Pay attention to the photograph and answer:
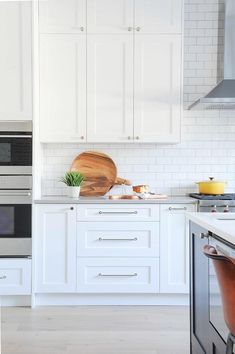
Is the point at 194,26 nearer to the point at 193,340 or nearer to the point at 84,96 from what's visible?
the point at 84,96

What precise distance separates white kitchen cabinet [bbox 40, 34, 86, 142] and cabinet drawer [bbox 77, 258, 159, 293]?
4.12 ft

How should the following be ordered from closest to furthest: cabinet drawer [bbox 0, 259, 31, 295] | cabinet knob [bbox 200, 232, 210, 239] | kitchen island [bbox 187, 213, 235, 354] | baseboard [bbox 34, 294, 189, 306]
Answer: kitchen island [bbox 187, 213, 235, 354]
cabinet knob [bbox 200, 232, 210, 239]
cabinet drawer [bbox 0, 259, 31, 295]
baseboard [bbox 34, 294, 189, 306]

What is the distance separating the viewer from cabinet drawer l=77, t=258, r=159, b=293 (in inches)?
129

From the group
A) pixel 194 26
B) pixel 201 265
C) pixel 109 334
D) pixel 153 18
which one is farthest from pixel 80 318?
pixel 194 26

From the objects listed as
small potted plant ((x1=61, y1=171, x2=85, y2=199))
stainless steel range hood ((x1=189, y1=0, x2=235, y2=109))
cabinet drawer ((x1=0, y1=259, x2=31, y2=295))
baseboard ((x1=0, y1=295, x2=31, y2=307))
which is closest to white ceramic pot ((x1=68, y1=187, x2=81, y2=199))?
small potted plant ((x1=61, y1=171, x2=85, y2=199))

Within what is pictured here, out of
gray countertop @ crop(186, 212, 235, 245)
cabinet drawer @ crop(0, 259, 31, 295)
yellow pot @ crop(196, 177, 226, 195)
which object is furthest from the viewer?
yellow pot @ crop(196, 177, 226, 195)

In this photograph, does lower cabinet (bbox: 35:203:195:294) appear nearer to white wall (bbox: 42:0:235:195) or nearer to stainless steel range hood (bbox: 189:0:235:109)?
white wall (bbox: 42:0:235:195)

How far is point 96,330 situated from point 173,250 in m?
0.94

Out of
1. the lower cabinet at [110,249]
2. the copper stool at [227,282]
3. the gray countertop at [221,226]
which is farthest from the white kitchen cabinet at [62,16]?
the copper stool at [227,282]

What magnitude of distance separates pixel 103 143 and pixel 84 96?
0.51 metres

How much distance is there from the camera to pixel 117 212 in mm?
3281

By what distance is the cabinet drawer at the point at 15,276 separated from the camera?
3242 mm

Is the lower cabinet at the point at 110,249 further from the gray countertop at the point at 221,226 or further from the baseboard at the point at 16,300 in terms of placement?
the gray countertop at the point at 221,226

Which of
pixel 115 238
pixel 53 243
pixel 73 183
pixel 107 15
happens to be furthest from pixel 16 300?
pixel 107 15
